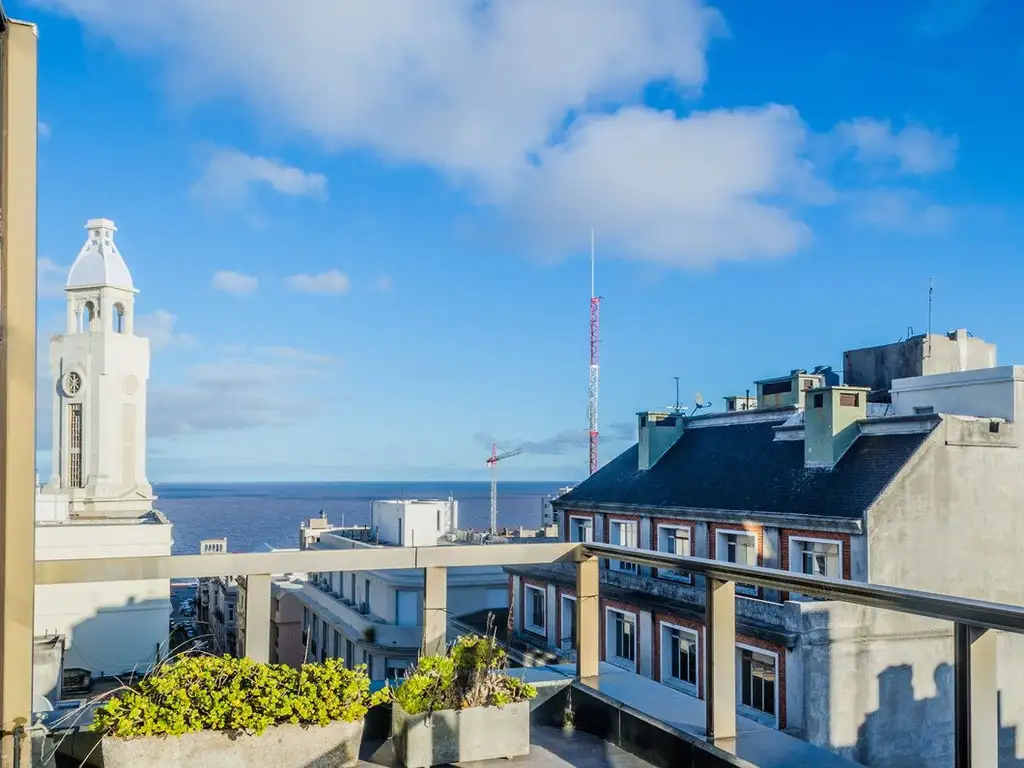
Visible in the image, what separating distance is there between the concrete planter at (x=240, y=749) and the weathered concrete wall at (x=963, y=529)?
22908 millimetres

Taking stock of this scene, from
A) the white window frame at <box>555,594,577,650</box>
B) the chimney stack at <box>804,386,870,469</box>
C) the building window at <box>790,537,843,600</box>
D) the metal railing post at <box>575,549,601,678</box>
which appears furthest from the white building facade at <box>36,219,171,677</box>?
the metal railing post at <box>575,549,601,678</box>

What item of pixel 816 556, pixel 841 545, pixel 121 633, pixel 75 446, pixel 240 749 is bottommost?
pixel 121 633

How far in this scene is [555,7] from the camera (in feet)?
37.8

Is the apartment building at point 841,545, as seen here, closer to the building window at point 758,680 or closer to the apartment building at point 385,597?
the building window at point 758,680

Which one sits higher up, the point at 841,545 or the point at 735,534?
the point at 841,545

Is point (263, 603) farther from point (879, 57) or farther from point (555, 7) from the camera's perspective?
point (879, 57)

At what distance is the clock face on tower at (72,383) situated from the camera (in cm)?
4150

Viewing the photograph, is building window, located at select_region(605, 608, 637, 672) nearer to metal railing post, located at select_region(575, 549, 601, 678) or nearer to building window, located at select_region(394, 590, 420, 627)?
building window, located at select_region(394, 590, 420, 627)

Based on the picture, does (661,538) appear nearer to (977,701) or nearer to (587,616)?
(587,616)

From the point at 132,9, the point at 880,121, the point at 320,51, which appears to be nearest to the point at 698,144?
the point at 320,51

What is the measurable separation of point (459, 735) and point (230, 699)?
1.00 meters

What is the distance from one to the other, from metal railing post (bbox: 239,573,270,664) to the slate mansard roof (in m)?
22.8

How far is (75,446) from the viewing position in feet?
137

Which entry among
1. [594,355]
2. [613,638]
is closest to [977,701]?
[613,638]
